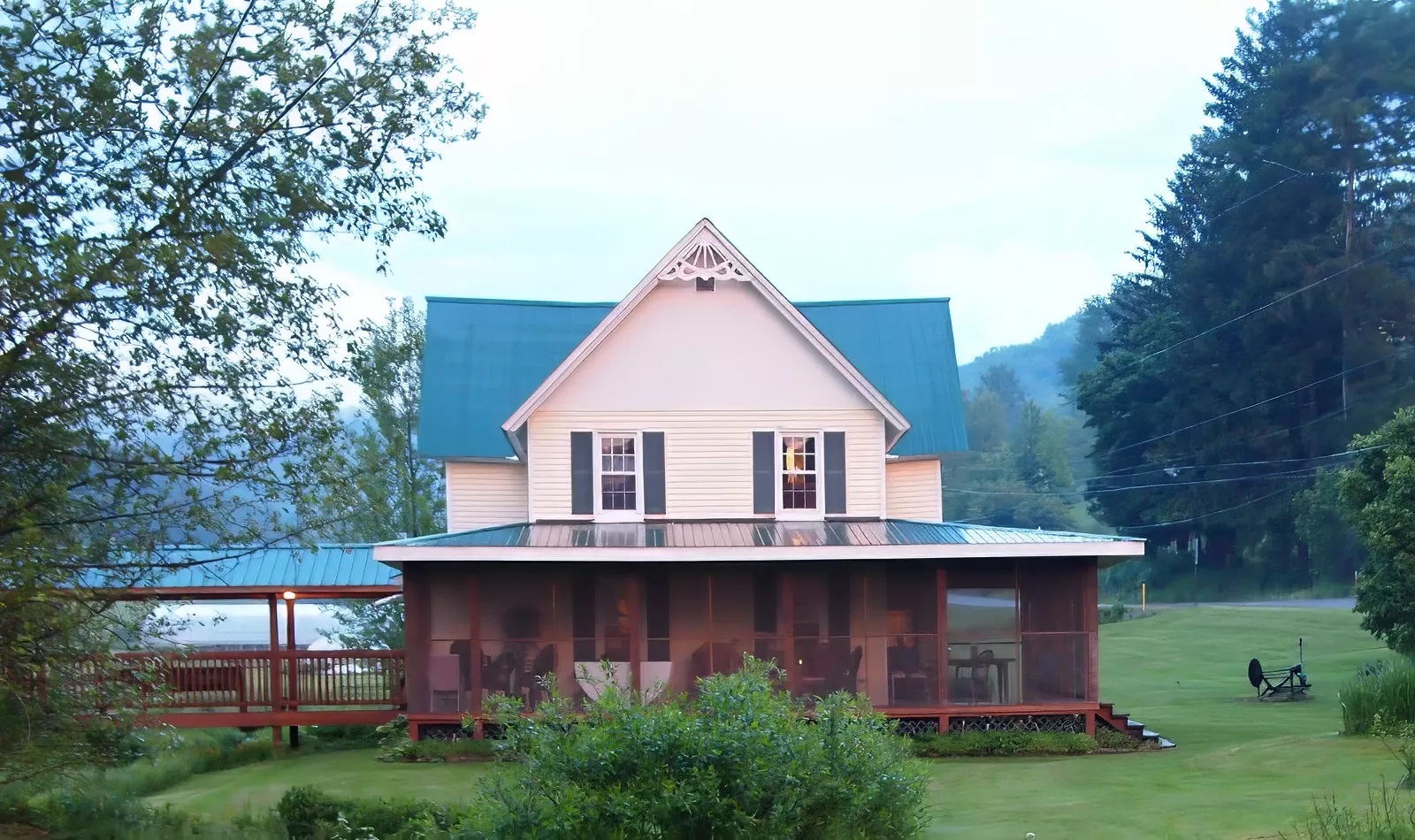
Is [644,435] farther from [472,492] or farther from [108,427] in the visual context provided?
[108,427]

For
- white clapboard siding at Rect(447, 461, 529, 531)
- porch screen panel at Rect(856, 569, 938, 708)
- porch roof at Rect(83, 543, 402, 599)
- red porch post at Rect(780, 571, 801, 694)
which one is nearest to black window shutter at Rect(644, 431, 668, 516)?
red porch post at Rect(780, 571, 801, 694)

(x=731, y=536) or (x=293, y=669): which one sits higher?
(x=731, y=536)

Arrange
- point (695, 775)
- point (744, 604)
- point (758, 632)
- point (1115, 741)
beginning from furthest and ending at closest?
point (744, 604) < point (758, 632) < point (1115, 741) < point (695, 775)

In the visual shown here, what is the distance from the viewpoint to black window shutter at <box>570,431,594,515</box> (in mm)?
24422

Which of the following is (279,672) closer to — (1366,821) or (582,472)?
(582,472)

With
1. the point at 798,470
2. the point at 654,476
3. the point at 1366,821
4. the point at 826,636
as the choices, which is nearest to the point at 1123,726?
the point at 826,636

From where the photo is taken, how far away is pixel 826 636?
22.8m

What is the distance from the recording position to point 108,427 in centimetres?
1155

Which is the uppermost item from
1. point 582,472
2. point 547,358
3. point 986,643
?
point 547,358

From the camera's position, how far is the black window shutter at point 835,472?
2478 cm

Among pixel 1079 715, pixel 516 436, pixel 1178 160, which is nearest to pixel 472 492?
pixel 516 436

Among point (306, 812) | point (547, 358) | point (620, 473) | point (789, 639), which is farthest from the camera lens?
point (547, 358)

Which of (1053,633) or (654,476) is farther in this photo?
(654,476)

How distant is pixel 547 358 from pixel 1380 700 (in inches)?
718
